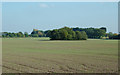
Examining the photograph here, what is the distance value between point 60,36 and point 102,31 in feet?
149

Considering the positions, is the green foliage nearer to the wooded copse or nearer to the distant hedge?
the wooded copse

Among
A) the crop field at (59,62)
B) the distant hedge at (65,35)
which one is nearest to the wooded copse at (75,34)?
the distant hedge at (65,35)

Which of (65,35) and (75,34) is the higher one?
(75,34)

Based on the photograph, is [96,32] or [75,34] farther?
[96,32]

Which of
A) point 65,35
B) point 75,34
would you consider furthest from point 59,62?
point 75,34

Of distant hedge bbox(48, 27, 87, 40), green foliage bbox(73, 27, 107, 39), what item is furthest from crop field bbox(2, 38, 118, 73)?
green foliage bbox(73, 27, 107, 39)

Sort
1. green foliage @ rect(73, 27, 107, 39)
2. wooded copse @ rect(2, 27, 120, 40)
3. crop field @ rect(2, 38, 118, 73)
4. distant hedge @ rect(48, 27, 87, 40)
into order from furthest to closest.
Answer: green foliage @ rect(73, 27, 107, 39)
wooded copse @ rect(2, 27, 120, 40)
distant hedge @ rect(48, 27, 87, 40)
crop field @ rect(2, 38, 118, 73)

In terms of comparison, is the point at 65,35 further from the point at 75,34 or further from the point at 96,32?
the point at 96,32

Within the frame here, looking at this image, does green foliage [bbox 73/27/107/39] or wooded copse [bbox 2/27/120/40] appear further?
green foliage [bbox 73/27/107/39]

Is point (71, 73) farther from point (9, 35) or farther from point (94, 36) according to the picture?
point (9, 35)

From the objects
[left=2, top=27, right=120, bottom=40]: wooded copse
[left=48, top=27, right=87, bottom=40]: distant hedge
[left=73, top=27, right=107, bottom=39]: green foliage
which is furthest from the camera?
[left=73, top=27, right=107, bottom=39]: green foliage

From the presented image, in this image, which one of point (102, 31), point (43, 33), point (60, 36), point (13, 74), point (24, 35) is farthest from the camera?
point (43, 33)

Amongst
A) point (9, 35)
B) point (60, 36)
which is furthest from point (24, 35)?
point (60, 36)

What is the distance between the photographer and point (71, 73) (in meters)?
7.62
